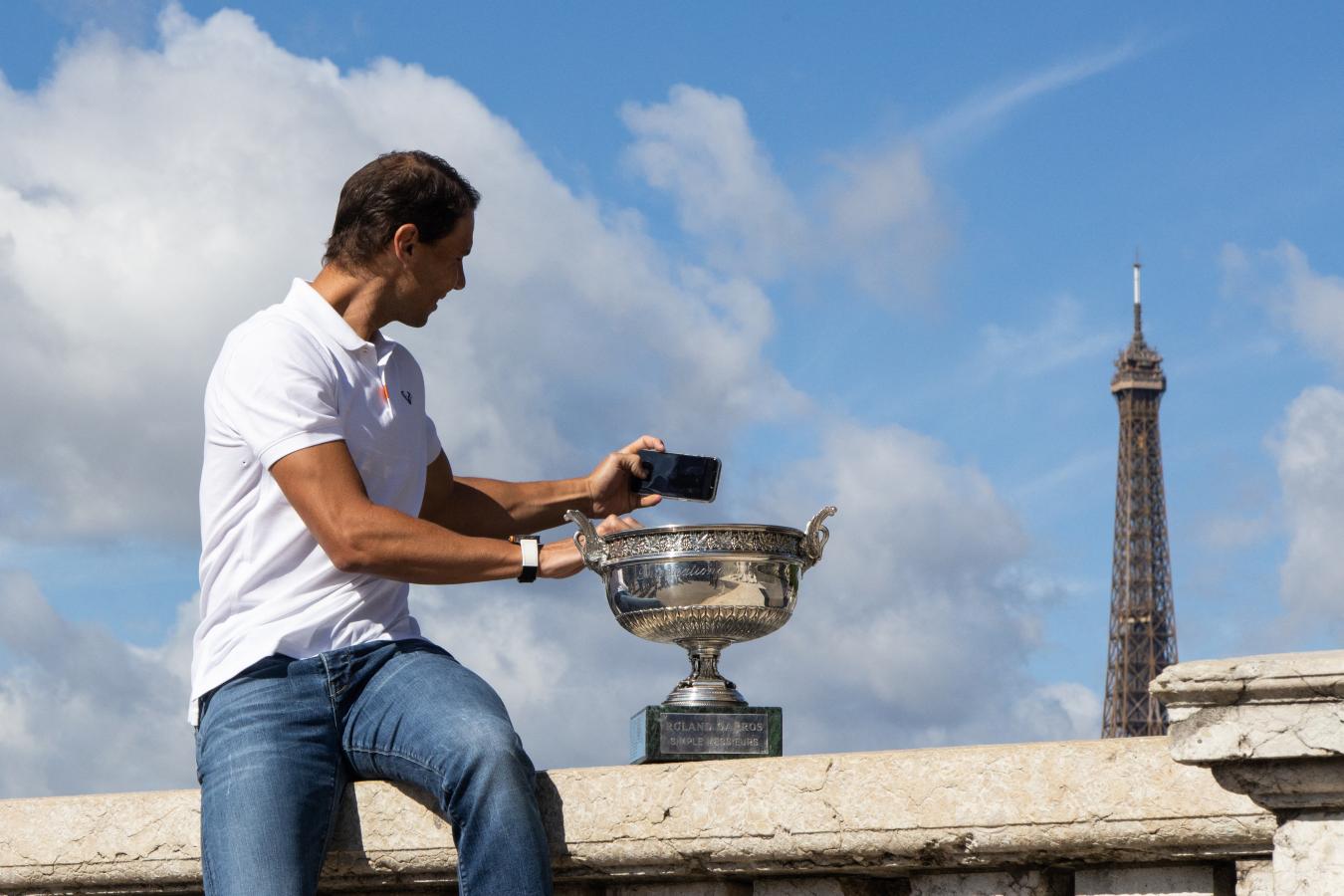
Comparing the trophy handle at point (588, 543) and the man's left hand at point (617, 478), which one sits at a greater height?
the man's left hand at point (617, 478)

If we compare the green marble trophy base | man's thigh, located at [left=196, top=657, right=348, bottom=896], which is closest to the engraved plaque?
the green marble trophy base

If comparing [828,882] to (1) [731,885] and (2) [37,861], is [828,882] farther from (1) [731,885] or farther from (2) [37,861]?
(2) [37,861]

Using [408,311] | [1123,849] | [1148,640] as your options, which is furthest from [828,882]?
[1148,640]

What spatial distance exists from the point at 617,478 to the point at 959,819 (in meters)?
1.54

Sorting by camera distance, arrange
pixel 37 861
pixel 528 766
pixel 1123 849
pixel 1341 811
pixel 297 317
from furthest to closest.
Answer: pixel 37 861
pixel 297 317
pixel 528 766
pixel 1123 849
pixel 1341 811

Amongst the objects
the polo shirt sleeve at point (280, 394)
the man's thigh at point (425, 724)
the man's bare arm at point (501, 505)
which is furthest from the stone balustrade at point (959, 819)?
the man's bare arm at point (501, 505)

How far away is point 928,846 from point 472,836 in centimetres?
88

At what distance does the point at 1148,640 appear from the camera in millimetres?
70625

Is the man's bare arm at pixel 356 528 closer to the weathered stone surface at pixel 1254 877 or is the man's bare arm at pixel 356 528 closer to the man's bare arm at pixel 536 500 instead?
the man's bare arm at pixel 536 500

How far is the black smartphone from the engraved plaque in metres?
0.70

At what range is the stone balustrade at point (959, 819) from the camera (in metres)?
3.17

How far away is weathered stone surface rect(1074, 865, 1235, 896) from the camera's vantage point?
11.7ft

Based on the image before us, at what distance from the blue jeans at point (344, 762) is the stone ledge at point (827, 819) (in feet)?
0.66

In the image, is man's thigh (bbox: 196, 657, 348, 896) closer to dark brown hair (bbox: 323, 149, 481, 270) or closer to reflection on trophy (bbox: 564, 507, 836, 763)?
reflection on trophy (bbox: 564, 507, 836, 763)
